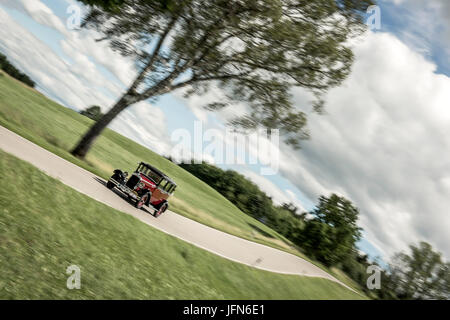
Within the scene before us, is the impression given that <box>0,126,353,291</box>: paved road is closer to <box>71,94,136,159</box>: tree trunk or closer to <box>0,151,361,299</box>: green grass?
<box>0,151,361,299</box>: green grass

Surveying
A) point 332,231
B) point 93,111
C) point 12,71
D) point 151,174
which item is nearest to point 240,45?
point 151,174

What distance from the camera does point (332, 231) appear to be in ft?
119

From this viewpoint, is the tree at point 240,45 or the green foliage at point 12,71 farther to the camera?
the green foliage at point 12,71

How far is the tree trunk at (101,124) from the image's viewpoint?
56.3ft

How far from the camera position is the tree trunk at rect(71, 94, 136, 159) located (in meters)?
17.2

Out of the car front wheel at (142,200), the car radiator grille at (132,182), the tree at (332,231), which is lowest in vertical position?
the car front wheel at (142,200)

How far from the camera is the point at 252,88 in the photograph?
18016 mm

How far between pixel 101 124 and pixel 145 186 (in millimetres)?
5002

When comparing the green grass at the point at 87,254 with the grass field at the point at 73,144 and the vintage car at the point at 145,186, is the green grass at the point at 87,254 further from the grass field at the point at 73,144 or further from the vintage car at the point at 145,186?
the grass field at the point at 73,144

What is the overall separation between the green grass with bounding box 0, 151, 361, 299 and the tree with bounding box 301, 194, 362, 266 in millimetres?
24905

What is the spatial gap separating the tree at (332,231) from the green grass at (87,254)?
24.9 metres

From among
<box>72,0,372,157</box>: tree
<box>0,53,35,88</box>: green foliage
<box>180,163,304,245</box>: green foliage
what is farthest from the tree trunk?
<box>180,163,304,245</box>: green foliage

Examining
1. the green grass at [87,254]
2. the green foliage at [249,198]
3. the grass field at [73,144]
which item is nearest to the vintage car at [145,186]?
the grass field at [73,144]
